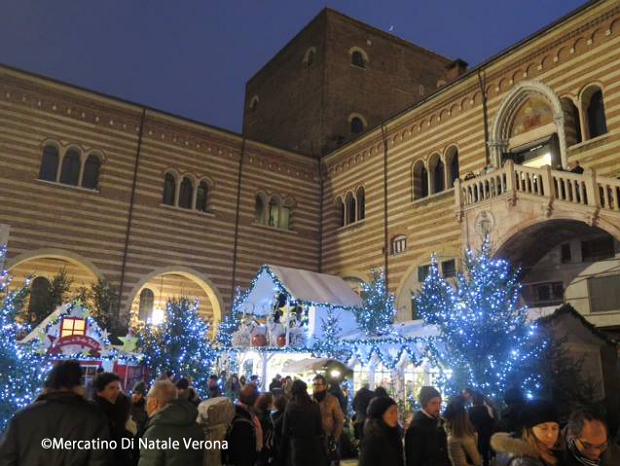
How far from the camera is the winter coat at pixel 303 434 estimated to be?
5.22 meters

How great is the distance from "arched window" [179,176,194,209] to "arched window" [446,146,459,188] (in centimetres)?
1033

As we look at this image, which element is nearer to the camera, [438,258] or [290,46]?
[438,258]

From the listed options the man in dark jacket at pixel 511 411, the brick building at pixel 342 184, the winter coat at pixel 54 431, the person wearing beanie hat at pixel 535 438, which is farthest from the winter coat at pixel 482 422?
the brick building at pixel 342 184

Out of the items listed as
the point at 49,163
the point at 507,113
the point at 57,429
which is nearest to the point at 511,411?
the point at 57,429

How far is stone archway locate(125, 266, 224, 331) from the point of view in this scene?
20.1m

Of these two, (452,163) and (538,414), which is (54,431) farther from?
(452,163)

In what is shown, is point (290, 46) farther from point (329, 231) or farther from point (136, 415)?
point (136, 415)

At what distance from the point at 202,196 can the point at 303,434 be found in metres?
17.3

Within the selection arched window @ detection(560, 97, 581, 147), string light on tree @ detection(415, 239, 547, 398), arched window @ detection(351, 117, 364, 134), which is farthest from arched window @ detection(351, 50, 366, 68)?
string light on tree @ detection(415, 239, 547, 398)

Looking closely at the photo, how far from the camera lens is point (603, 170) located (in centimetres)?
1310

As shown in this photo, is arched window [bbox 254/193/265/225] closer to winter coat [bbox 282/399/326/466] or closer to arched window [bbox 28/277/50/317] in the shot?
arched window [bbox 28/277/50/317]

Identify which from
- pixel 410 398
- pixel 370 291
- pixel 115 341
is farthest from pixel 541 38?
pixel 115 341

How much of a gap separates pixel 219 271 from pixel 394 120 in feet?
30.7

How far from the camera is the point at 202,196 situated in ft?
70.9
